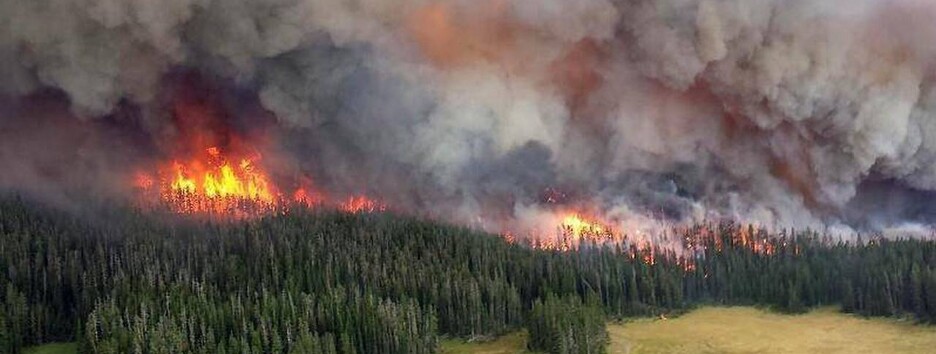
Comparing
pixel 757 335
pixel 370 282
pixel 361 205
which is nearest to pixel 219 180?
pixel 361 205

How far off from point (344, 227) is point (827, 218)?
110ft

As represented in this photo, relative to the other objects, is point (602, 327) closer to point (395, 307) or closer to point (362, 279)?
point (395, 307)

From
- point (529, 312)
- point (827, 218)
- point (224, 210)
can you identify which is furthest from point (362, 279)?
point (827, 218)

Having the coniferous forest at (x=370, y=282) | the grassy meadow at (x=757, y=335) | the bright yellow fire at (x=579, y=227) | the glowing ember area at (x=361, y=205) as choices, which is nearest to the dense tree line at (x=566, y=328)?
the coniferous forest at (x=370, y=282)

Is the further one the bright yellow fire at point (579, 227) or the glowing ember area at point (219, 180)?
the glowing ember area at point (219, 180)

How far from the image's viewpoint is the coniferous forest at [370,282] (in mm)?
56469

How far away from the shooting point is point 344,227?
75.8m

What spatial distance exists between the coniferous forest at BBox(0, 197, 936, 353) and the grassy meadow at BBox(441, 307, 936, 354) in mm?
1381

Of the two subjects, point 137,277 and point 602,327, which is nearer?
point 602,327

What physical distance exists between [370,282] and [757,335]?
22267 millimetres

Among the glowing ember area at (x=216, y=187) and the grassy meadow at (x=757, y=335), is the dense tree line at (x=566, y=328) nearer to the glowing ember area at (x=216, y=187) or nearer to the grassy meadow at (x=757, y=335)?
the grassy meadow at (x=757, y=335)

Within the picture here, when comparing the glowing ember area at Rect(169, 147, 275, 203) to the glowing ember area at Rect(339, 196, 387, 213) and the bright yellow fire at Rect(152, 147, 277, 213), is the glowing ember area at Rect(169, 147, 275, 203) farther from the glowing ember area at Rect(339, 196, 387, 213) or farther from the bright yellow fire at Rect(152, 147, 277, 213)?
the glowing ember area at Rect(339, 196, 387, 213)

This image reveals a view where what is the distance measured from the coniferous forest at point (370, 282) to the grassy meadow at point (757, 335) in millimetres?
1381

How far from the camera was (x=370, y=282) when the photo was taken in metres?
66.3
